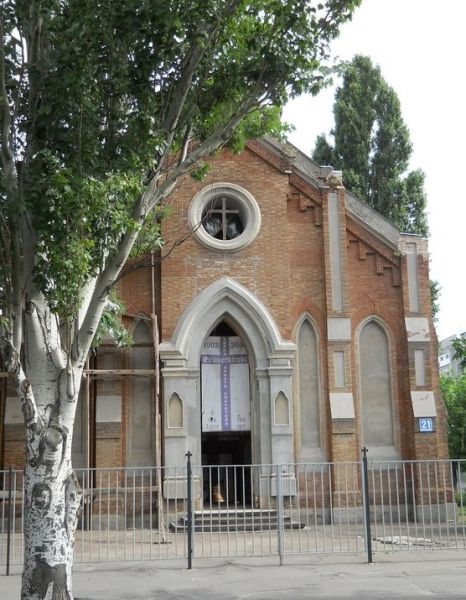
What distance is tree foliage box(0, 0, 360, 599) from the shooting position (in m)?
9.26

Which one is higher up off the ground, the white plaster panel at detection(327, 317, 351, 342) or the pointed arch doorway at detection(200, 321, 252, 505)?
the white plaster panel at detection(327, 317, 351, 342)

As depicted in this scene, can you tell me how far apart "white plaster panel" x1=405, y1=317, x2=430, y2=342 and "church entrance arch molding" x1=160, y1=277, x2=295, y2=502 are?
9.49 feet

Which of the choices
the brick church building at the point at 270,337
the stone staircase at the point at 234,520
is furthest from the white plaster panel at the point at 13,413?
the stone staircase at the point at 234,520

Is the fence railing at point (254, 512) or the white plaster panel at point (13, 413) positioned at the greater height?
the white plaster panel at point (13, 413)

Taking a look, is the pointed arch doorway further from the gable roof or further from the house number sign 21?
the gable roof

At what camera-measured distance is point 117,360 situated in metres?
18.1

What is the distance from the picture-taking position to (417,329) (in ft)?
62.4

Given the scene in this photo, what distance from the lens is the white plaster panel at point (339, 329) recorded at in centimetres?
1870

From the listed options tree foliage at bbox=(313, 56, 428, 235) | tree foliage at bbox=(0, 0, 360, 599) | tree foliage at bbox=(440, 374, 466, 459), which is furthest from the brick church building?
tree foliage at bbox=(313, 56, 428, 235)

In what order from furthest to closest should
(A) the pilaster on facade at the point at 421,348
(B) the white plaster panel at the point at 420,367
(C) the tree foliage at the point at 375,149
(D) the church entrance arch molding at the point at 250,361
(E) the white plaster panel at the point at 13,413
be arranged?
(C) the tree foliage at the point at 375,149 → (B) the white plaster panel at the point at 420,367 → (A) the pilaster on facade at the point at 421,348 → (D) the church entrance arch molding at the point at 250,361 → (E) the white plaster panel at the point at 13,413

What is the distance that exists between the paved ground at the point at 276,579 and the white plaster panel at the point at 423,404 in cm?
526

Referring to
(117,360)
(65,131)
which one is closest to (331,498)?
(117,360)

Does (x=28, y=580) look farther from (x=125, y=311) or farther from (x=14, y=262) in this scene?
(x=125, y=311)

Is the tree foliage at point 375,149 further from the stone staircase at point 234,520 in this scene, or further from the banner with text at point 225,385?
the stone staircase at point 234,520
